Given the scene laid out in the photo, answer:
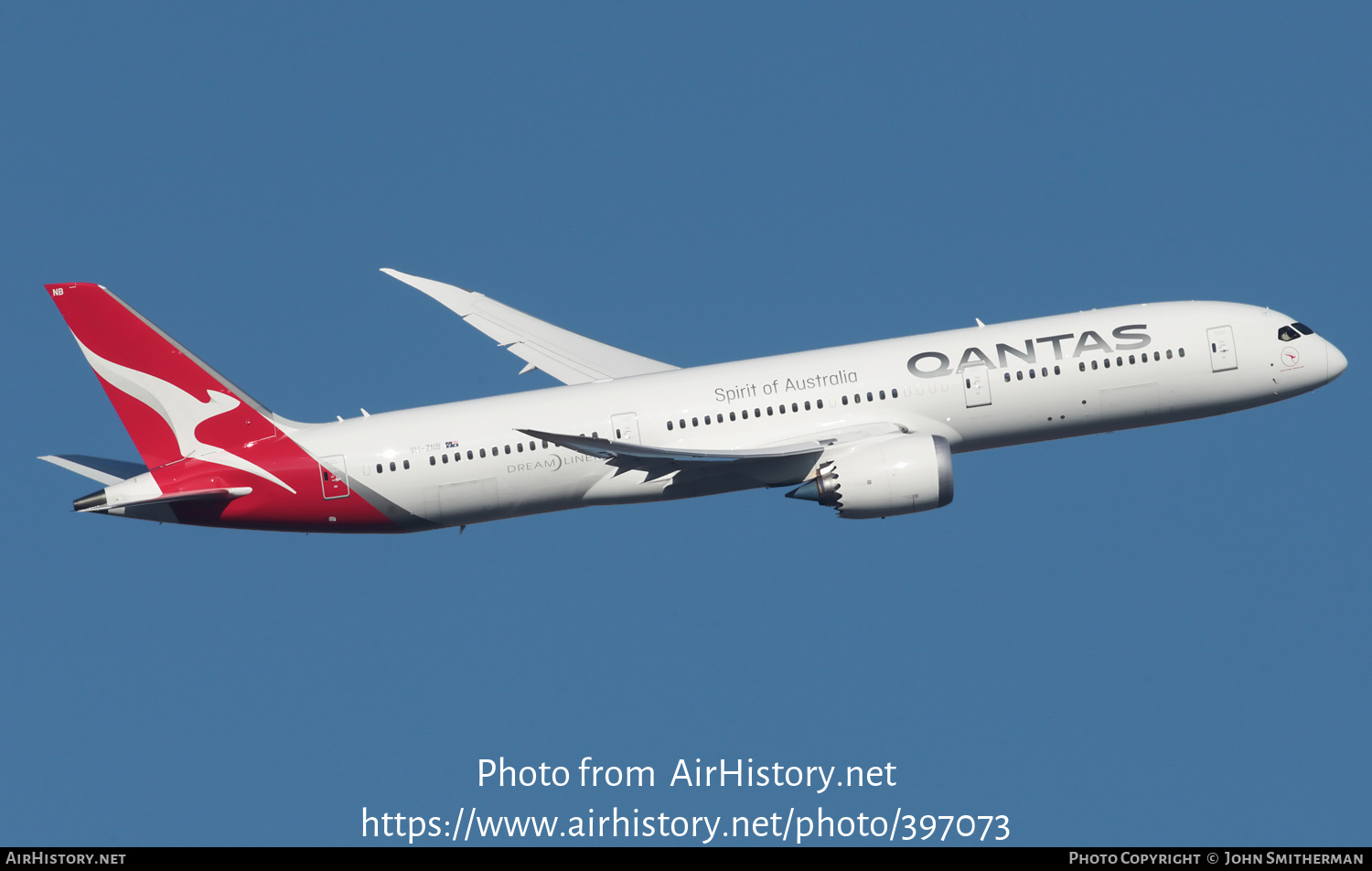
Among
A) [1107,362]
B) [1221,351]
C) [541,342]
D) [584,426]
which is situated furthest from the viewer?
[541,342]

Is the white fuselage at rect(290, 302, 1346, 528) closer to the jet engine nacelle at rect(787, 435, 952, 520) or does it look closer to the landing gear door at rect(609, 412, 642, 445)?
the landing gear door at rect(609, 412, 642, 445)

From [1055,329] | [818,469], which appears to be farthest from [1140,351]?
[818,469]

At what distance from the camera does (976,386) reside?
40.6m

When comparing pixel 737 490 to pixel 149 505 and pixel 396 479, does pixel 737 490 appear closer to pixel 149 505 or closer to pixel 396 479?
pixel 396 479

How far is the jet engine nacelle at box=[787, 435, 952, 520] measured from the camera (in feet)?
128

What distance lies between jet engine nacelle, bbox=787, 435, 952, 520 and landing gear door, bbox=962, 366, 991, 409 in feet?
6.45

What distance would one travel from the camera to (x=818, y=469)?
39.6 meters

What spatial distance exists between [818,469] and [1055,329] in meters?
7.46

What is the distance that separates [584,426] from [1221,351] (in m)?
16.8

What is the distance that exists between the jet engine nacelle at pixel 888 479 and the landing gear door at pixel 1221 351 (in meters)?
8.02

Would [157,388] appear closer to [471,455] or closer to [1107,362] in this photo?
[471,455]

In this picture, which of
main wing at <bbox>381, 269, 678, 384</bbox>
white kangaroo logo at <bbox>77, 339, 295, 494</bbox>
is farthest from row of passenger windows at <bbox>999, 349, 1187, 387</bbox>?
white kangaroo logo at <bbox>77, 339, 295, 494</bbox>

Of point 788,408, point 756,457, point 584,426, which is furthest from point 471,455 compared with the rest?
point 788,408

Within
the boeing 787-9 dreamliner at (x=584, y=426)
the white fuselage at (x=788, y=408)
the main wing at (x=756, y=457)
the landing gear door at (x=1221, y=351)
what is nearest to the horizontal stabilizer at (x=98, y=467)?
the boeing 787-9 dreamliner at (x=584, y=426)
